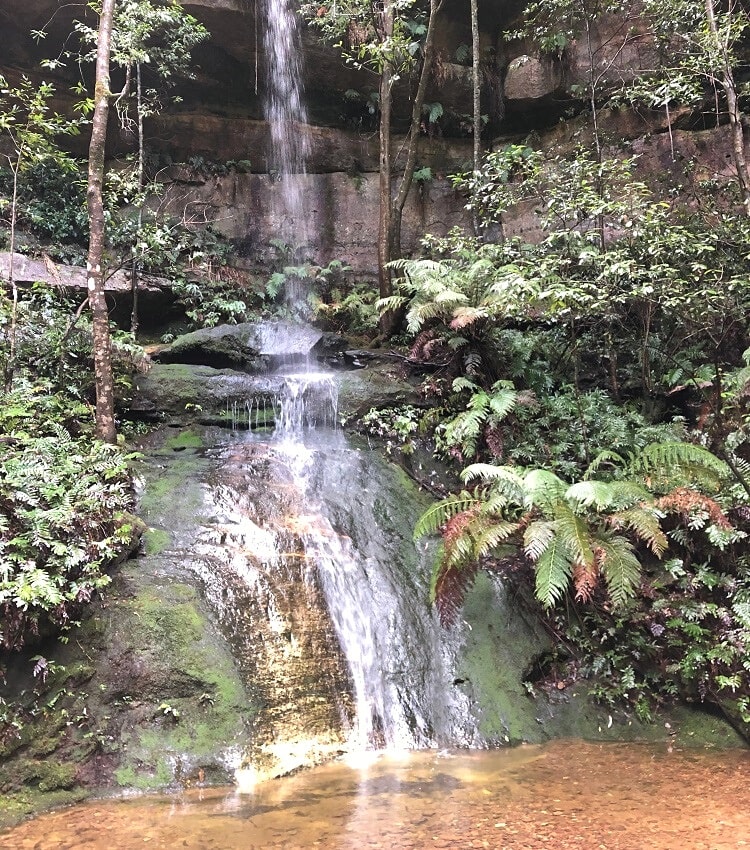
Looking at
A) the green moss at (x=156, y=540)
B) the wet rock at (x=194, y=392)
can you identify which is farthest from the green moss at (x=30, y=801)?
the wet rock at (x=194, y=392)

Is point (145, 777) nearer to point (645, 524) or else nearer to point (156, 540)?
point (156, 540)

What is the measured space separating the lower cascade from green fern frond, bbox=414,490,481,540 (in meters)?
0.78

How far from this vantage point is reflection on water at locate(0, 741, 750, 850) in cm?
313

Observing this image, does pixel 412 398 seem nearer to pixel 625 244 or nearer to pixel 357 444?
pixel 357 444

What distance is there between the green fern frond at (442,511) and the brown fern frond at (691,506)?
1.80 meters

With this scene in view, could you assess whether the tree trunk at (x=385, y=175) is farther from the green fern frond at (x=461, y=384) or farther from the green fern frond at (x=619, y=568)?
the green fern frond at (x=619, y=568)

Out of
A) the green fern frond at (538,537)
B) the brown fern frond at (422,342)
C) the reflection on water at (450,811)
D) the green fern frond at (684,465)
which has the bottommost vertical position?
the reflection on water at (450,811)

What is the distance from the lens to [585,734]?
193 inches

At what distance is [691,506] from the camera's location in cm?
547

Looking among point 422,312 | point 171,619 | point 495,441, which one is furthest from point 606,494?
point 422,312

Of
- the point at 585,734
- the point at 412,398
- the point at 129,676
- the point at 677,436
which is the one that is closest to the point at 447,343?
the point at 412,398

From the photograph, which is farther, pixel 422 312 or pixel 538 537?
pixel 422 312

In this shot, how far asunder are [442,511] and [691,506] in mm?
2346

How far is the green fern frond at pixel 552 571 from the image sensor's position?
497cm
